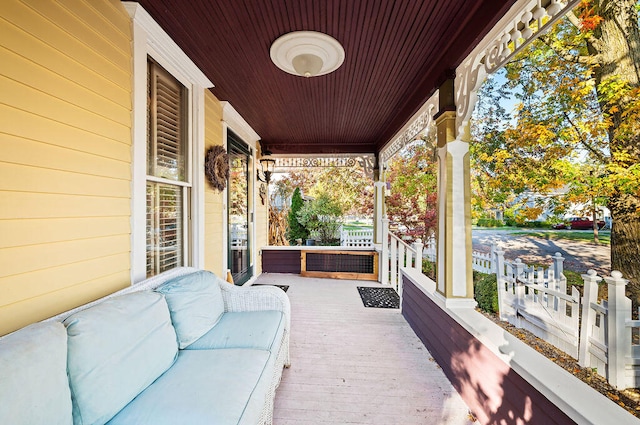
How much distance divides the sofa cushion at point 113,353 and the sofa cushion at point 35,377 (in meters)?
0.05

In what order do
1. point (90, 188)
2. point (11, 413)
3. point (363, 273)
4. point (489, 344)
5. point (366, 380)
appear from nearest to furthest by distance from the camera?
point (11, 413), point (90, 188), point (489, 344), point (366, 380), point (363, 273)

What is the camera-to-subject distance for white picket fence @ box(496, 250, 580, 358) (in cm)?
269

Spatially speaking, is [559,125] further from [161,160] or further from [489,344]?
[161,160]

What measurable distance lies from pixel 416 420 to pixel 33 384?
6.38 ft

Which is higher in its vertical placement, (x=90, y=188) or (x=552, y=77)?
(x=552, y=77)

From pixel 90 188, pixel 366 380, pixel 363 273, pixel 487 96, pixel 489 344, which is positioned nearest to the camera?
pixel 90 188

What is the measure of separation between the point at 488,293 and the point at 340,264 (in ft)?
8.76

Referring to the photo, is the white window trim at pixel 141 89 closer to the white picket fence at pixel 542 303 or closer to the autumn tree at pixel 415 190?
the white picket fence at pixel 542 303

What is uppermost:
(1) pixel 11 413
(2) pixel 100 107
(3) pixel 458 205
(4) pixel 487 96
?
(4) pixel 487 96

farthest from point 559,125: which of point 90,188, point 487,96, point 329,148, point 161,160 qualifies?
point 90,188

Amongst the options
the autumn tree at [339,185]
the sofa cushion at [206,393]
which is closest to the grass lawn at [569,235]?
the autumn tree at [339,185]

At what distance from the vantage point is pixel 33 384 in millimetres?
848

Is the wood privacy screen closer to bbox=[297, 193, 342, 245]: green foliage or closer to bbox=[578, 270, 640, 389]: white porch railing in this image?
bbox=[297, 193, 342, 245]: green foliage

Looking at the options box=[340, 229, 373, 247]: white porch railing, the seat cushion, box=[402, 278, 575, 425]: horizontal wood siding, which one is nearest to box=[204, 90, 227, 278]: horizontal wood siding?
the seat cushion
